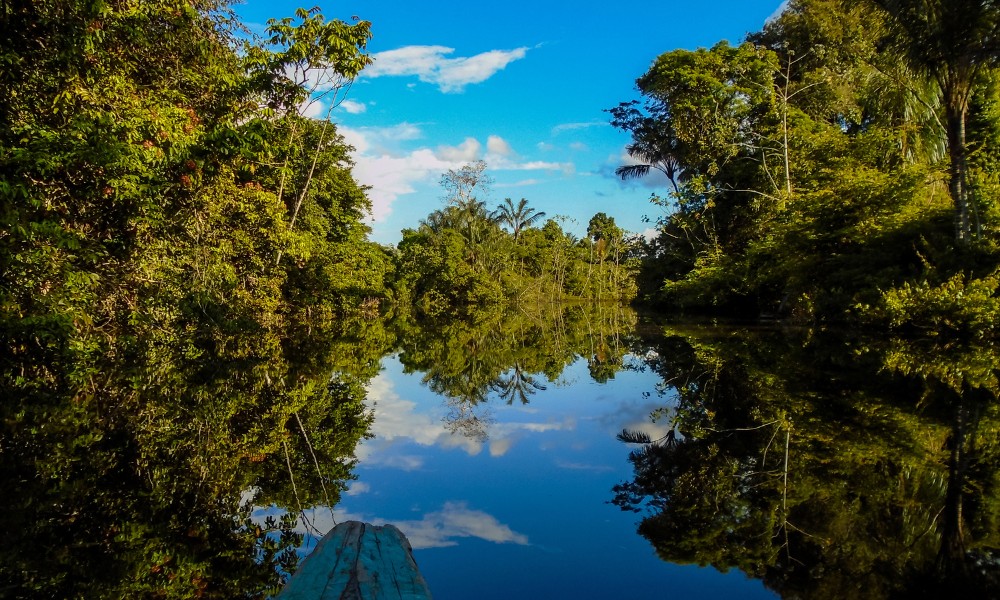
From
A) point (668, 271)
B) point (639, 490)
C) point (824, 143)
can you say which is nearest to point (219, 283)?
point (639, 490)

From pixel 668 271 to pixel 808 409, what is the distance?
24.7 meters

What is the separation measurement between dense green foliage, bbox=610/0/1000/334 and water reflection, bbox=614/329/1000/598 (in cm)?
435

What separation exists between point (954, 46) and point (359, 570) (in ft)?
43.8

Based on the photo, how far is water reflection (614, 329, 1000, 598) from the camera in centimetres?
332

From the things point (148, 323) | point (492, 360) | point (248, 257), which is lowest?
point (492, 360)

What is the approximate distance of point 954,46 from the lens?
33.2ft

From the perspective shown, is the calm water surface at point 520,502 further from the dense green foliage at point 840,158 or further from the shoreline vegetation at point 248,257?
the dense green foliage at point 840,158

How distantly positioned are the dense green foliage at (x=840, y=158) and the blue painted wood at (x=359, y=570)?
11482 mm

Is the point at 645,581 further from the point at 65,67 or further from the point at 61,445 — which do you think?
the point at 65,67

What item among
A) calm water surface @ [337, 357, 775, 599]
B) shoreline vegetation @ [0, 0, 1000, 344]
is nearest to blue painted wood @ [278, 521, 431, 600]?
calm water surface @ [337, 357, 775, 599]

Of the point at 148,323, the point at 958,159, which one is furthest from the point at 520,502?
the point at 958,159

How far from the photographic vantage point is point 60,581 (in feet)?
10.3

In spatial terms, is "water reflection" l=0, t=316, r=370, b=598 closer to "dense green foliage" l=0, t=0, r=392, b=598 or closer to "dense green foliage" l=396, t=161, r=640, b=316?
"dense green foliage" l=0, t=0, r=392, b=598

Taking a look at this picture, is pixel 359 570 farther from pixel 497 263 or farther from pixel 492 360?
pixel 497 263
